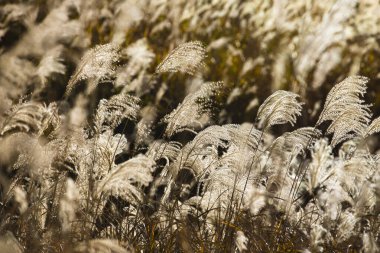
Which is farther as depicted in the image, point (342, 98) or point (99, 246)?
point (342, 98)

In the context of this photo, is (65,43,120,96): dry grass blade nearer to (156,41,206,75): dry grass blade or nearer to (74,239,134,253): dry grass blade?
(156,41,206,75): dry grass blade

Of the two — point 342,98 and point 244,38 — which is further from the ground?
point 244,38

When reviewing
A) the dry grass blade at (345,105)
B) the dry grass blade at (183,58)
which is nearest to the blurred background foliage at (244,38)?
the dry grass blade at (345,105)

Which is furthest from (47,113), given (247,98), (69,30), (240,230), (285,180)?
(247,98)

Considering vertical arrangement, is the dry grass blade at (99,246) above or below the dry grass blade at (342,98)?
below

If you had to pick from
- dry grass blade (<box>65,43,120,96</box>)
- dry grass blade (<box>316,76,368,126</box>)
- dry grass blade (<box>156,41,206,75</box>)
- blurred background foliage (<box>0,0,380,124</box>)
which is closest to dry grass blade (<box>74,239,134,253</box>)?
dry grass blade (<box>65,43,120,96</box>)

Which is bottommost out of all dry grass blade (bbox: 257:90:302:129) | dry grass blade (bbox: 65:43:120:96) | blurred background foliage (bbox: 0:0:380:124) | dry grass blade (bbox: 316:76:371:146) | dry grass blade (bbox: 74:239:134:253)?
dry grass blade (bbox: 74:239:134:253)

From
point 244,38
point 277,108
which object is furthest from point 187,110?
point 244,38

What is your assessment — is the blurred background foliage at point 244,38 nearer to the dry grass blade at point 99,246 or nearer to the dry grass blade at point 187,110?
the dry grass blade at point 187,110

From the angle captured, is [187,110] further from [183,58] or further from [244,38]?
[244,38]

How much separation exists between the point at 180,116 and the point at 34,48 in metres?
0.93

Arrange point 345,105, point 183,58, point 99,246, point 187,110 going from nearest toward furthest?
point 99,246, point 183,58, point 187,110, point 345,105

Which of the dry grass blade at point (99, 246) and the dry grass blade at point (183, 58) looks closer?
the dry grass blade at point (99, 246)

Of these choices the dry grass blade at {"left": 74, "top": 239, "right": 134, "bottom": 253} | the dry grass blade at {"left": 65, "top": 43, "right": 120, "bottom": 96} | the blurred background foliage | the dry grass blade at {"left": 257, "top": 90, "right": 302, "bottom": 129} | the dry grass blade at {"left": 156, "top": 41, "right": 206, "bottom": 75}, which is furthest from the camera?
the blurred background foliage
